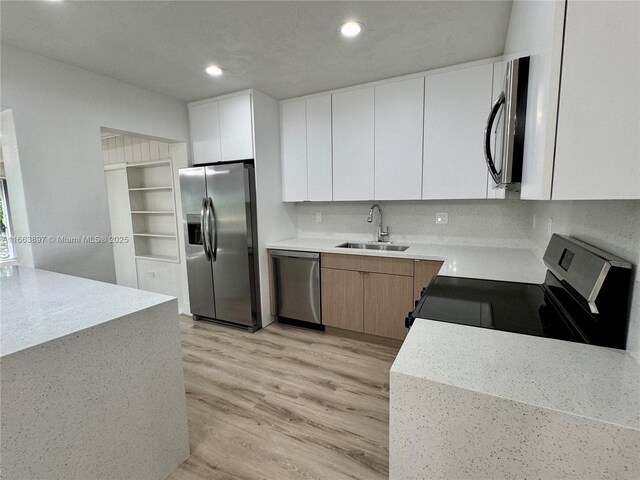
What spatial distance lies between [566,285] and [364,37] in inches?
74.2

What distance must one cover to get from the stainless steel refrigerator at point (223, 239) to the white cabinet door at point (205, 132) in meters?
0.23

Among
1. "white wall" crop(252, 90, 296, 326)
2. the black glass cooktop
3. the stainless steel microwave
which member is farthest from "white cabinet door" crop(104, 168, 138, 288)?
the stainless steel microwave

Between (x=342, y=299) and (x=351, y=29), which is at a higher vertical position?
(x=351, y=29)

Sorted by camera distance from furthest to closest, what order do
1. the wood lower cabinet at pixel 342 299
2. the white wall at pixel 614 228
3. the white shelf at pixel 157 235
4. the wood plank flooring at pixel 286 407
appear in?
the white shelf at pixel 157 235
the wood lower cabinet at pixel 342 299
the wood plank flooring at pixel 286 407
the white wall at pixel 614 228

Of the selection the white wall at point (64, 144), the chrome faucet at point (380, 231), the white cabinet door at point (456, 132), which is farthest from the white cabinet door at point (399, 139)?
the white wall at point (64, 144)

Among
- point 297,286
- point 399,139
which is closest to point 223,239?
point 297,286

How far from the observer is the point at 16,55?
6.74 ft

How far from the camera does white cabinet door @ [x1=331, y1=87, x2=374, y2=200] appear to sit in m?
2.87

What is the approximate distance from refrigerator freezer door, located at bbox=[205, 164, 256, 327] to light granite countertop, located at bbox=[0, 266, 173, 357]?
141 centimetres

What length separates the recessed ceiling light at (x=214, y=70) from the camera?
2.45 metres

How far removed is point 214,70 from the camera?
2500 mm

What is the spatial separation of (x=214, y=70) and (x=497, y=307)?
264cm

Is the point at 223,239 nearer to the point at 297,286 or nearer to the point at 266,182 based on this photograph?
the point at 266,182

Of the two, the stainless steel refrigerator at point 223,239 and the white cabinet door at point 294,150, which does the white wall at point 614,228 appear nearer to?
the white cabinet door at point 294,150
